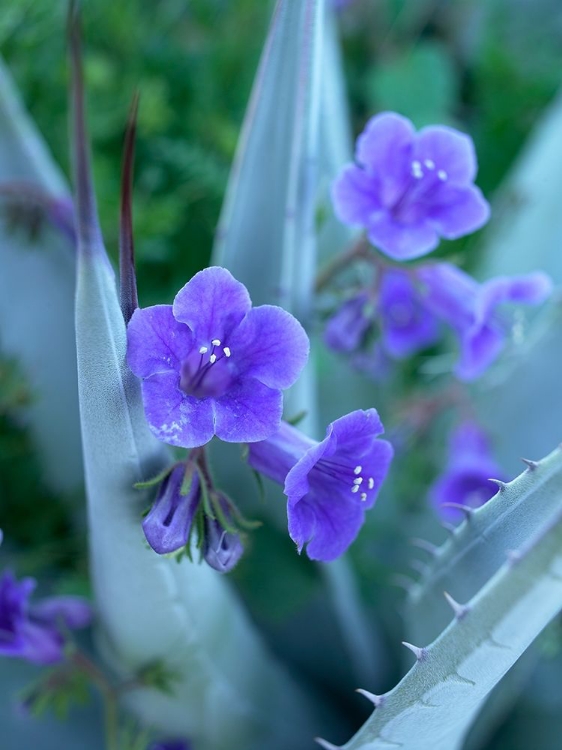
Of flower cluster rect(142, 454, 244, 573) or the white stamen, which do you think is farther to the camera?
the white stamen

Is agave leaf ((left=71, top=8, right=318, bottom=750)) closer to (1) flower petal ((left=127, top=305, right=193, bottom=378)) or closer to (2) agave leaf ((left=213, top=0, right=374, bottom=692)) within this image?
(1) flower petal ((left=127, top=305, right=193, bottom=378))

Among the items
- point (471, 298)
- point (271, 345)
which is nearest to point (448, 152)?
point (471, 298)

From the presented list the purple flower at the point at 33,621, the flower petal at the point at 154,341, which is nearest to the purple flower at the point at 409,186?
the flower petal at the point at 154,341

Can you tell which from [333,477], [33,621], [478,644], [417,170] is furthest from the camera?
[33,621]

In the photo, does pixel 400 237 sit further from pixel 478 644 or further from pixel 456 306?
pixel 478 644

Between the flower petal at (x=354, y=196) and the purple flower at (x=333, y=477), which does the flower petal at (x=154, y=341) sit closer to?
the purple flower at (x=333, y=477)

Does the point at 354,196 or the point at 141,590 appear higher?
the point at 354,196

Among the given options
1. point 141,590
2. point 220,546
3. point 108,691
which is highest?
point 220,546

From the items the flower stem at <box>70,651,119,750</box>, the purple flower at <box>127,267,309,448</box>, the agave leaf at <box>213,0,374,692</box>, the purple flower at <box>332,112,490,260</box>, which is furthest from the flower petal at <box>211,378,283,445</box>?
the flower stem at <box>70,651,119,750</box>
